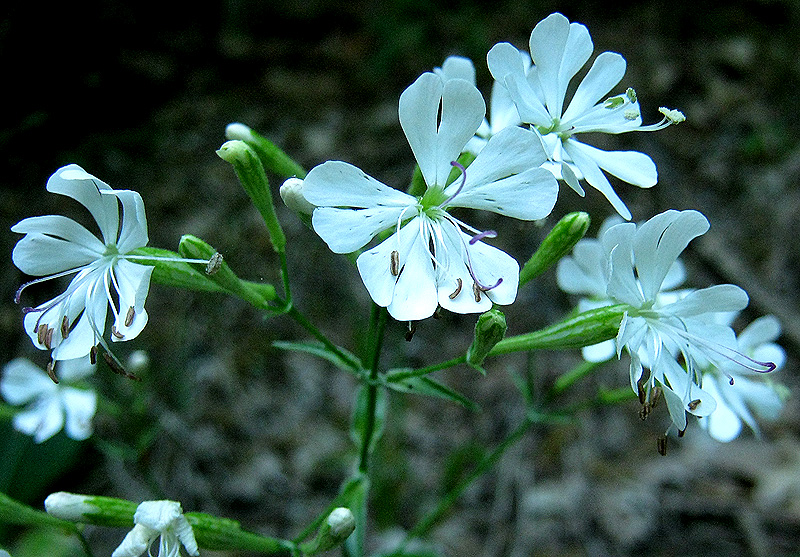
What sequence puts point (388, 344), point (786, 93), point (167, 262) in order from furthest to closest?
1. point (786, 93)
2. point (388, 344)
3. point (167, 262)

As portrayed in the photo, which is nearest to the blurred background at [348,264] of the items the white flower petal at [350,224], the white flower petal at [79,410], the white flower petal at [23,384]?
the white flower petal at [79,410]

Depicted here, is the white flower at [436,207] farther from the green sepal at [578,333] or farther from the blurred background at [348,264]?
the blurred background at [348,264]

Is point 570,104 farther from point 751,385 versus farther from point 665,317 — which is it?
point 751,385

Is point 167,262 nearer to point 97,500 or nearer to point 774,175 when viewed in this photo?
point 97,500

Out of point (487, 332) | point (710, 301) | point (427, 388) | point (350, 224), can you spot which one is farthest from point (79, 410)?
point (710, 301)

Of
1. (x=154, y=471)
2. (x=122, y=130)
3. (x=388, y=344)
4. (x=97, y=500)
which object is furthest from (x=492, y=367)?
(x=122, y=130)

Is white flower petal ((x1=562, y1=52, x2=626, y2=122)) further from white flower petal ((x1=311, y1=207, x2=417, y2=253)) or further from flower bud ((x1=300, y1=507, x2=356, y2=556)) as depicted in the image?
flower bud ((x1=300, y1=507, x2=356, y2=556))
